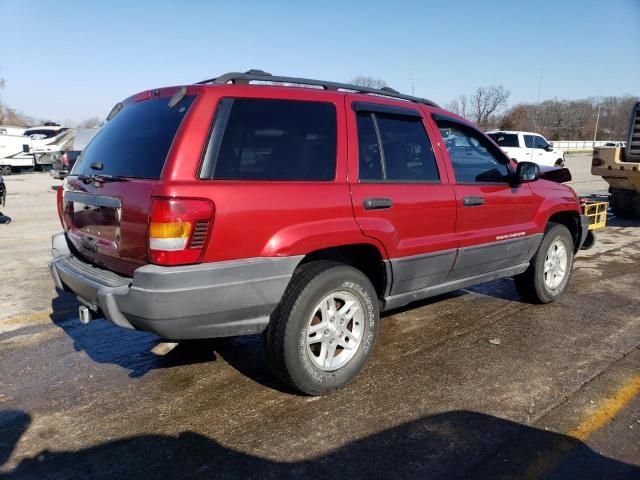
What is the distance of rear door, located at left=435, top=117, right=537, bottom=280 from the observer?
4066 millimetres

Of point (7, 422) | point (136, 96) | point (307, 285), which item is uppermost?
point (136, 96)

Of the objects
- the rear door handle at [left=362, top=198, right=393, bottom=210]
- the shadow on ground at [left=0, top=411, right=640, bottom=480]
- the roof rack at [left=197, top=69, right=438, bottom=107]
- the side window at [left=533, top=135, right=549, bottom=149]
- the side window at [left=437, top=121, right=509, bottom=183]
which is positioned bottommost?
the shadow on ground at [left=0, top=411, right=640, bottom=480]

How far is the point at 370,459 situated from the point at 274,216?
140cm

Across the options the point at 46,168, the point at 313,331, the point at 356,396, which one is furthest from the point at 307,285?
the point at 46,168

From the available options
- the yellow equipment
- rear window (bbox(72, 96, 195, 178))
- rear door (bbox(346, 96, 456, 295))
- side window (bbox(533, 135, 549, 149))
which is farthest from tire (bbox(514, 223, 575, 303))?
side window (bbox(533, 135, 549, 149))

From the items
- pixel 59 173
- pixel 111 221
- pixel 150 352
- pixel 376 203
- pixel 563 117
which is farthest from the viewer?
pixel 563 117

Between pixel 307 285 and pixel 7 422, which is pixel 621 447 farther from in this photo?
pixel 7 422

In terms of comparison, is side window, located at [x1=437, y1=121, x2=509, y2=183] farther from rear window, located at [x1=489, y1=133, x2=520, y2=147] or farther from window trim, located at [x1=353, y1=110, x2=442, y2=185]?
rear window, located at [x1=489, y1=133, x2=520, y2=147]

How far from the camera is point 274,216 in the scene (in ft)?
9.34

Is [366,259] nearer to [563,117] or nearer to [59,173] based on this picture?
[59,173]

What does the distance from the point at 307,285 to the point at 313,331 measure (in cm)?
34

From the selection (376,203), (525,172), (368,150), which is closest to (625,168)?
(525,172)

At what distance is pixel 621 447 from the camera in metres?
2.67

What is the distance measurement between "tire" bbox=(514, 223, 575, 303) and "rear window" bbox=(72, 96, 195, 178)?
12.2ft
